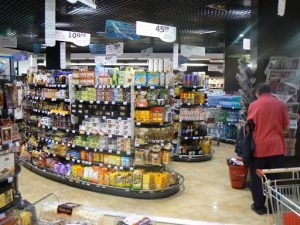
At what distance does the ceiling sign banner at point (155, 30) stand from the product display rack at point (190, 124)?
118 cm

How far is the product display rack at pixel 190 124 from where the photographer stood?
8.85 m

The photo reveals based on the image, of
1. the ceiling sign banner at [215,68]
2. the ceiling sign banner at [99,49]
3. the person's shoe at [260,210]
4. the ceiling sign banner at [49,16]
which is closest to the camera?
the person's shoe at [260,210]

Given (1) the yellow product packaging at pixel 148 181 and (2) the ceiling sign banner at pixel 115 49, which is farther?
(2) the ceiling sign banner at pixel 115 49

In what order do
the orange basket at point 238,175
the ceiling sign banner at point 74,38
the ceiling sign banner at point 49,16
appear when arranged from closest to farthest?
the orange basket at point 238,175, the ceiling sign banner at point 49,16, the ceiling sign banner at point 74,38

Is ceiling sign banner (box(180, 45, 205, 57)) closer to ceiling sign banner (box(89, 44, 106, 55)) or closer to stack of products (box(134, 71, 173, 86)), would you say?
ceiling sign banner (box(89, 44, 106, 55))

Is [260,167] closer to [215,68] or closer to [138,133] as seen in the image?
[138,133]

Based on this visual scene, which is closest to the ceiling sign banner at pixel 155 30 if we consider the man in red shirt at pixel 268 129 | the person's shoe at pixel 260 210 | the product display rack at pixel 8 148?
the man in red shirt at pixel 268 129

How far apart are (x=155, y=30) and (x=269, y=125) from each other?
14.4ft

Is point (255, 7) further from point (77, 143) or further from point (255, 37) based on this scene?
point (77, 143)

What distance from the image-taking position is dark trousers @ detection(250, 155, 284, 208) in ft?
16.5

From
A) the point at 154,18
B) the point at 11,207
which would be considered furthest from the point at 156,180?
the point at 154,18

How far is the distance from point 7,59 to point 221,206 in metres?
3.95

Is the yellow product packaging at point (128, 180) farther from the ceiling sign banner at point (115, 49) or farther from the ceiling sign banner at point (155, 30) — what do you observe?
the ceiling sign banner at point (115, 49)

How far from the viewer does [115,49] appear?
12.3 metres
